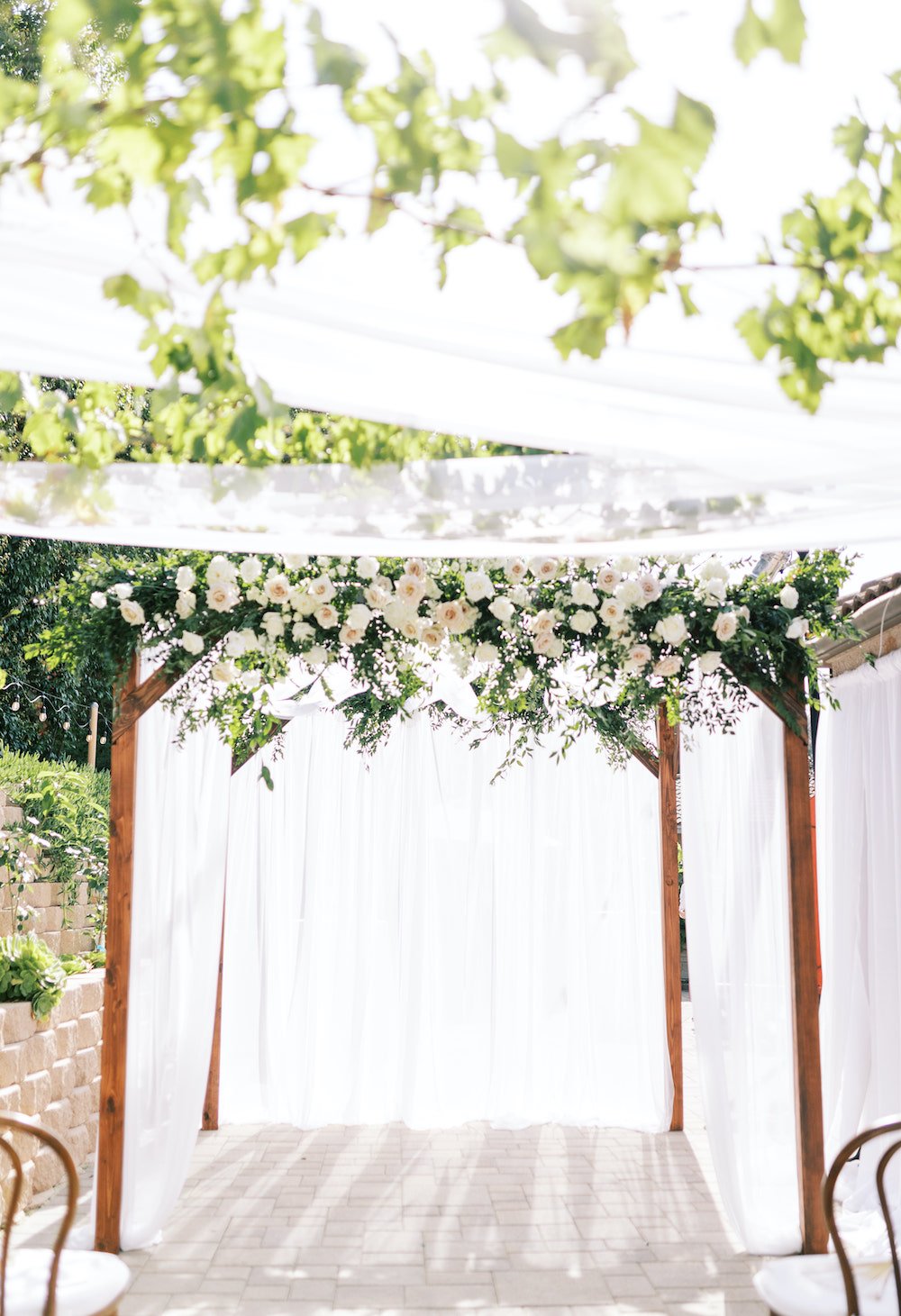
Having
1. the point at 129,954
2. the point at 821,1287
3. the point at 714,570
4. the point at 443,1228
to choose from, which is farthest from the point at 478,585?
the point at 443,1228

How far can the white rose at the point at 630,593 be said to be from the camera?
4043mm

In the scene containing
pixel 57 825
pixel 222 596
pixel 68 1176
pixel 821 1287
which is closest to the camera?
pixel 68 1176

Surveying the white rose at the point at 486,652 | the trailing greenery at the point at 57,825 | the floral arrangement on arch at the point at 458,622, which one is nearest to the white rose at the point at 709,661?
the floral arrangement on arch at the point at 458,622

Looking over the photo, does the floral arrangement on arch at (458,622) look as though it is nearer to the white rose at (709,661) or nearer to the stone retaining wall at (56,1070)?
the white rose at (709,661)

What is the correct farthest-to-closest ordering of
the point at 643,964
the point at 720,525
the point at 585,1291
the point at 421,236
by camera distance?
1. the point at 643,964
2. the point at 585,1291
3. the point at 720,525
4. the point at 421,236

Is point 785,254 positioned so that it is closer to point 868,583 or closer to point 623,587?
point 623,587

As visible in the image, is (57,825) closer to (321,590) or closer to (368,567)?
(321,590)

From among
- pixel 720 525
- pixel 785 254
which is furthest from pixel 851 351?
pixel 720 525

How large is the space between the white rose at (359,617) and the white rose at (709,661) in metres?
1.21

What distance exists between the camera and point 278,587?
3988 mm

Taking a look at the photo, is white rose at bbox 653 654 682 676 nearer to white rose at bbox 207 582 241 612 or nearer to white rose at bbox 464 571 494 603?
white rose at bbox 464 571 494 603

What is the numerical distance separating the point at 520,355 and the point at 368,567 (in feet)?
7.86

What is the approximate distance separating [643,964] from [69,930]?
313 cm

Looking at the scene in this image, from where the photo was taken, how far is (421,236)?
1.42 meters
